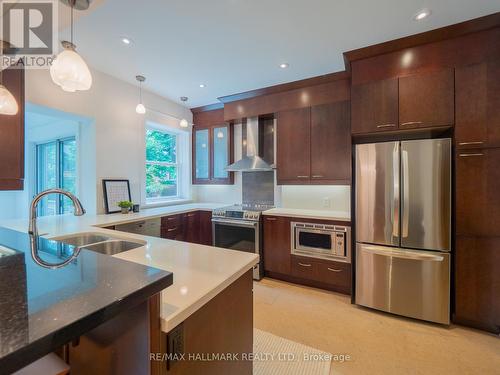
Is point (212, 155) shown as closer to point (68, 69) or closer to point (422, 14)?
point (68, 69)

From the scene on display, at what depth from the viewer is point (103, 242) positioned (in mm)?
1783

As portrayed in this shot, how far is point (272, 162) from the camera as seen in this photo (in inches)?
150

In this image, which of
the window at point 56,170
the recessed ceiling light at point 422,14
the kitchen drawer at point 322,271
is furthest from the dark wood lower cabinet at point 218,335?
the window at point 56,170

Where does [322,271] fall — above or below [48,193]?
below

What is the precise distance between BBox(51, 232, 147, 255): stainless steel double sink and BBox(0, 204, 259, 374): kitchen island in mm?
228

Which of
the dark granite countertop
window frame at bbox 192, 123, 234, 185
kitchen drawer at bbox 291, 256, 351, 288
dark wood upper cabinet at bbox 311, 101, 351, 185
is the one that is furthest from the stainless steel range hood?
the dark granite countertop

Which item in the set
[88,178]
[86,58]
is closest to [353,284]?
[88,178]

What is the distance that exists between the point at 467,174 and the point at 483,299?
44.6 inches

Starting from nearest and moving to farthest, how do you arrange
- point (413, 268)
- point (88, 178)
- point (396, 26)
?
point (396, 26) → point (413, 268) → point (88, 178)

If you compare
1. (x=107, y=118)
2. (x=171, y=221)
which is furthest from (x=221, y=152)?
(x=107, y=118)

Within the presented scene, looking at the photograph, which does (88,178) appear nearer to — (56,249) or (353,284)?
(56,249)

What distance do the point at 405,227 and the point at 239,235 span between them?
6.71 feet

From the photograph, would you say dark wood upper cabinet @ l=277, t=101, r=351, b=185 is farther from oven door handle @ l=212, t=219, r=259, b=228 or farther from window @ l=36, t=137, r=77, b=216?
window @ l=36, t=137, r=77, b=216

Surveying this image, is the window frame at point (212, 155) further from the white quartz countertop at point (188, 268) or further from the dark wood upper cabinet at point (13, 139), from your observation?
the dark wood upper cabinet at point (13, 139)
